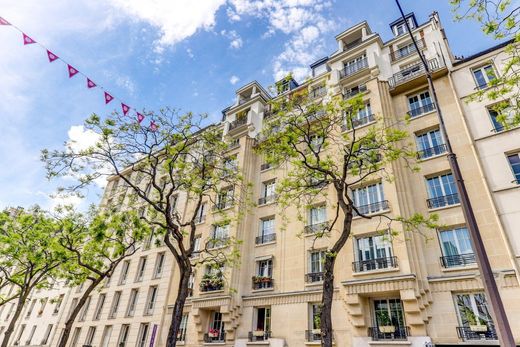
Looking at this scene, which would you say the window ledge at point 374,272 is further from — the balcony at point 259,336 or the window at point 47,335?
the window at point 47,335

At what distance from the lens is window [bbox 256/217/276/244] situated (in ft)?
67.3

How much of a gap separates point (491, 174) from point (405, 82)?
25.1 ft

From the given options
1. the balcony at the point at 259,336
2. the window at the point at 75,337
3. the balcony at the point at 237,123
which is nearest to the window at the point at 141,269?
the window at the point at 75,337

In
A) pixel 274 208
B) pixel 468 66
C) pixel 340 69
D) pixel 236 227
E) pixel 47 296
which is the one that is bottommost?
pixel 47 296

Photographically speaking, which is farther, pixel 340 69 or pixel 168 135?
pixel 340 69

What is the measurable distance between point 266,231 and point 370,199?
289 inches

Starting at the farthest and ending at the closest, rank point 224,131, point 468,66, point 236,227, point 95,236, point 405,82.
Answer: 1. point 224,131
2. point 236,227
3. point 405,82
4. point 468,66
5. point 95,236

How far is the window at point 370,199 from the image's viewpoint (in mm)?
16533

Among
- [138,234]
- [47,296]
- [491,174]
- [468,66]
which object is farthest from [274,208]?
[47,296]

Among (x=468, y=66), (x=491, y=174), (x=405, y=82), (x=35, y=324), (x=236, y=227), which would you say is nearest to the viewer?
(x=491, y=174)

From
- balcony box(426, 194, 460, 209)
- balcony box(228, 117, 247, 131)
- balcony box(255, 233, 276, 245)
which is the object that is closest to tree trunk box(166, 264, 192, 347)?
balcony box(255, 233, 276, 245)

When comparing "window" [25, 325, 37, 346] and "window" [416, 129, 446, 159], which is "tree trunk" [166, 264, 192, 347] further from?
"window" [25, 325, 37, 346]

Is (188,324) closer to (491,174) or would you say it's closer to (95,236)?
(95,236)

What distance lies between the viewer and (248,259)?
2058cm
